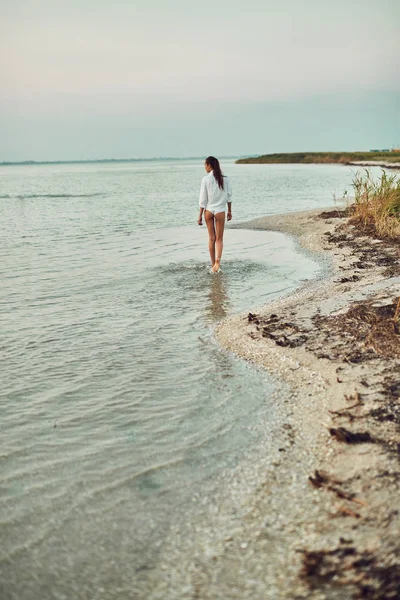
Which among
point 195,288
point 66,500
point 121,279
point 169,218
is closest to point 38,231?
point 169,218

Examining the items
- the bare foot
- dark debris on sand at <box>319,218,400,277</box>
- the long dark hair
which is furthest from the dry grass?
the long dark hair

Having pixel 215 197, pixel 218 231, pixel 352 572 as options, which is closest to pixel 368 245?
pixel 218 231

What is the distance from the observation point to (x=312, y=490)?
3.94 metres

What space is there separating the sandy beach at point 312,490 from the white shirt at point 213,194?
5.06 m

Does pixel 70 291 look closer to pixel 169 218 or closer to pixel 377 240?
pixel 377 240

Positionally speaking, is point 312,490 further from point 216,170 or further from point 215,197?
point 215,197

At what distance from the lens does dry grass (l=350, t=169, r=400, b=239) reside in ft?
52.2

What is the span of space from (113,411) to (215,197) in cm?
748

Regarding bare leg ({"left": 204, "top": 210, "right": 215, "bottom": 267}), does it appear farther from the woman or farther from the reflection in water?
the reflection in water

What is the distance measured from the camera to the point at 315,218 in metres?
22.6

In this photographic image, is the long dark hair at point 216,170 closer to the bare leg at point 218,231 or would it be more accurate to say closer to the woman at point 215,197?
the woman at point 215,197

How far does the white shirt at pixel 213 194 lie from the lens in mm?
11945

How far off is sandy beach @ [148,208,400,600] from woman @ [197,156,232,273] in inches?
198

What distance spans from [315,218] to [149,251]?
28.6ft
